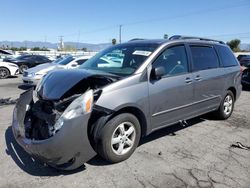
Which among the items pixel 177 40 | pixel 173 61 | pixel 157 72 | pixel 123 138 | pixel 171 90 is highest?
pixel 177 40

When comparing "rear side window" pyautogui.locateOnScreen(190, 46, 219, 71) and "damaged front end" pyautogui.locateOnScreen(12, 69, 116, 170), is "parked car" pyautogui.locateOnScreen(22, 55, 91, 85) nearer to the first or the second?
"rear side window" pyautogui.locateOnScreen(190, 46, 219, 71)

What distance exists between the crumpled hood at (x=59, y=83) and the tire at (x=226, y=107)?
3.47 metres

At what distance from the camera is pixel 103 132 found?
3.50 m

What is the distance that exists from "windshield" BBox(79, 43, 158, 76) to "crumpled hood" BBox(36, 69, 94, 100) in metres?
0.63

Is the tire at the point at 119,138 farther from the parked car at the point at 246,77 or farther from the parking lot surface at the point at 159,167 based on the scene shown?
the parked car at the point at 246,77

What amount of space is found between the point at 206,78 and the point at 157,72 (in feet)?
5.29

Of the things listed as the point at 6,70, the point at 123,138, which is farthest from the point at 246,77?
the point at 6,70

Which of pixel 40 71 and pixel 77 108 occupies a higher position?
pixel 40 71

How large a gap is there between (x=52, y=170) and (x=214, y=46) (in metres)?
4.24

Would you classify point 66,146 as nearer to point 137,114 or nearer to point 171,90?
point 137,114

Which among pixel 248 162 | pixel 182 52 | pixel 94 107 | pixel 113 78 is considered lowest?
pixel 248 162

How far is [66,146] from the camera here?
3.18 metres

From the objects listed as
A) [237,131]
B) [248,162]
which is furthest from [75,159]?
[237,131]

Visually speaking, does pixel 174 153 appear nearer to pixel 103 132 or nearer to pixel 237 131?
pixel 103 132
